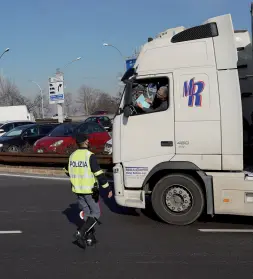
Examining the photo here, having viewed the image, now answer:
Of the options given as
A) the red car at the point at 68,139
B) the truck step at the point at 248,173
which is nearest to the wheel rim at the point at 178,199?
the truck step at the point at 248,173

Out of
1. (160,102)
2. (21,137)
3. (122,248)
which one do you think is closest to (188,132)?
(160,102)

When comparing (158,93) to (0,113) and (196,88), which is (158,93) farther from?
(0,113)

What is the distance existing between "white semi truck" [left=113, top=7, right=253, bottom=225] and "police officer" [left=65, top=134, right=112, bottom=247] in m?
1.17

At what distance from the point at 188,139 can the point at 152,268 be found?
227 centimetres

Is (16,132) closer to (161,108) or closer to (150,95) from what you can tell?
(150,95)

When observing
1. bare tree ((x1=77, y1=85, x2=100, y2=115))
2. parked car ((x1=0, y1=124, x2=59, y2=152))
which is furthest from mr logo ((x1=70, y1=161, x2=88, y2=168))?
bare tree ((x1=77, y1=85, x2=100, y2=115))

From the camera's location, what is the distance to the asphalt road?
459 centimetres

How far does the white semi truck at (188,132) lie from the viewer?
6.03 m

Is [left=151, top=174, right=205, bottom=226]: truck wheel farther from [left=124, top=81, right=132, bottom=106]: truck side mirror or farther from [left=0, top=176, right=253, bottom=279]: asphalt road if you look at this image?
[left=124, top=81, right=132, bottom=106]: truck side mirror

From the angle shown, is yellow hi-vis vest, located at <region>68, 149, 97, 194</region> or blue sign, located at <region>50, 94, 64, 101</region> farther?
blue sign, located at <region>50, 94, 64, 101</region>

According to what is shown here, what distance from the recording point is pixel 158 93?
255 inches

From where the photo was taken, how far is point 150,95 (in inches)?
261

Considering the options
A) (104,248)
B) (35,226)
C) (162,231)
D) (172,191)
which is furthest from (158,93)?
(35,226)

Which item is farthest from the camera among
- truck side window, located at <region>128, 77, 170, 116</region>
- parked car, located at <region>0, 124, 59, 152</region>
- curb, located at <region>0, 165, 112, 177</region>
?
parked car, located at <region>0, 124, 59, 152</region>
